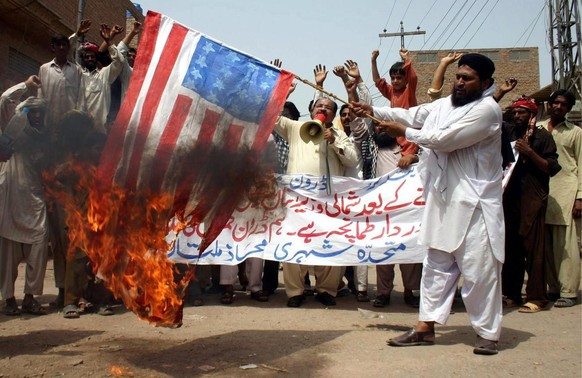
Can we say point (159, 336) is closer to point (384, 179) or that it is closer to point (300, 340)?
point (300, 340)

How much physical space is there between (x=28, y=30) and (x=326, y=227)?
9.83 meters

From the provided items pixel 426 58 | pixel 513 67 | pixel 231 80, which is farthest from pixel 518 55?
pixel 231 80

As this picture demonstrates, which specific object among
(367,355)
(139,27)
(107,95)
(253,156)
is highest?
(139,27)

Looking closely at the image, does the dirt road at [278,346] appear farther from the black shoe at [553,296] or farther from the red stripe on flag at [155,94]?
the red stripe on flag at [155,94]

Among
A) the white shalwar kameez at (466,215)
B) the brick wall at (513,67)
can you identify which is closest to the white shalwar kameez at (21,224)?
the white shalwar kameez at (466,215)

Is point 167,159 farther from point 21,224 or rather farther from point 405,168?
point 405,168

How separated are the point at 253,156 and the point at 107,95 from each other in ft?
8.25

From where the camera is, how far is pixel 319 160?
661 centimetres

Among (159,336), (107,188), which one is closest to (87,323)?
(159,336)

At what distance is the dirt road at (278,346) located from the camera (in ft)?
12.5

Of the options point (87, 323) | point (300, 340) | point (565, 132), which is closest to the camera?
point (300, 340)

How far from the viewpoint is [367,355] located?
164 inches

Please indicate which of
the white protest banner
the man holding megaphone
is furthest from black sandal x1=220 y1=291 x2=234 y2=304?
the man holding megaphone

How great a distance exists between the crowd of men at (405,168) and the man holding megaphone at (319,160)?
2cm
